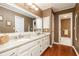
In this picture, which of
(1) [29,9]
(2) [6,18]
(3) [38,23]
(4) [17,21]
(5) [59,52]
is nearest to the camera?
(2) [6,18]

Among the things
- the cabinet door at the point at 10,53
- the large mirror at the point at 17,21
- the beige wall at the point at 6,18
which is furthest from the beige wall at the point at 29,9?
the cabinet door at the point at 10,53

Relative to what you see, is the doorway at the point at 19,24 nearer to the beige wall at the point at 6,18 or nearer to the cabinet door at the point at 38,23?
the beige wall at the point at 6,18

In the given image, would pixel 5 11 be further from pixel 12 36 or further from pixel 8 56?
pixel 8 56

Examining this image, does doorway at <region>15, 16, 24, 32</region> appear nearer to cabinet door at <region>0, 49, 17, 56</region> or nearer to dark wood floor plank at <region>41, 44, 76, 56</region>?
cabinet door at <region>0, 49, 17, 56</region>

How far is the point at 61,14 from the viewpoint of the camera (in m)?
Result: 1.87

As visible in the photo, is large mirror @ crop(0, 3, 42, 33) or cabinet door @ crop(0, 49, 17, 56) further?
large mirror @ crop(0, 3, 42, 33)

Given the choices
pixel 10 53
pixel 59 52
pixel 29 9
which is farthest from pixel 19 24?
pixel 59 52

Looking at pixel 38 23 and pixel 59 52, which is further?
pixel 38 23

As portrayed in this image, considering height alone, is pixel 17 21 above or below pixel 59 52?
above

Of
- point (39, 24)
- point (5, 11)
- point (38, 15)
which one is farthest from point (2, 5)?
point (39, 24)

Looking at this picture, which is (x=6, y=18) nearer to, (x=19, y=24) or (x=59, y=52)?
(x=19, y=24)

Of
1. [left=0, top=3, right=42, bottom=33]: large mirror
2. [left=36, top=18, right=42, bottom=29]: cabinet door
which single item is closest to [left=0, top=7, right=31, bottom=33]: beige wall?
[left=0, top=3, right=42, bottom=33]: large mirror

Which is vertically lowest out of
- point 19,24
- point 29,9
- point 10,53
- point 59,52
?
point 59,52

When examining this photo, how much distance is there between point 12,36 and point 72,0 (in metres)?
1.40
